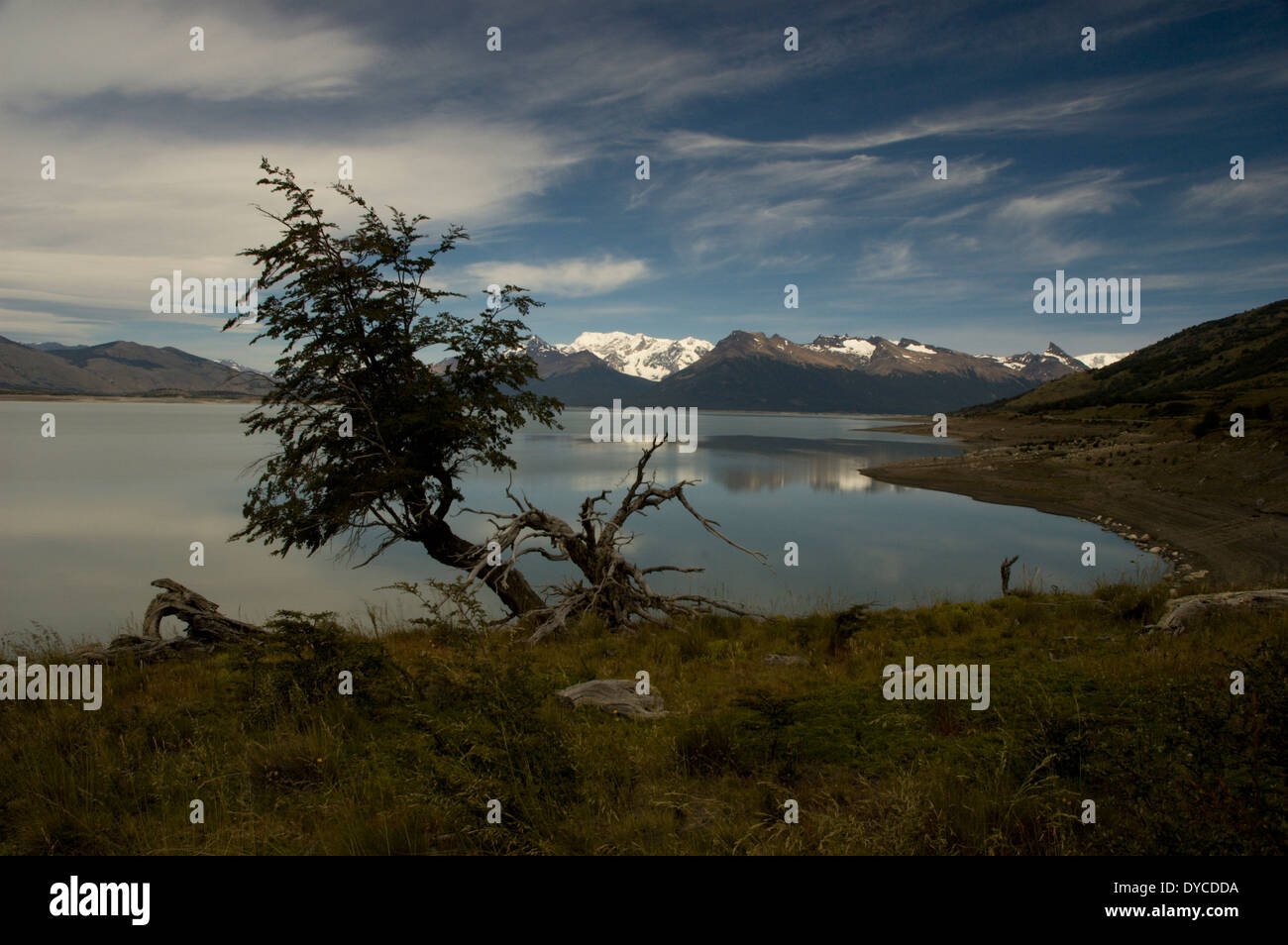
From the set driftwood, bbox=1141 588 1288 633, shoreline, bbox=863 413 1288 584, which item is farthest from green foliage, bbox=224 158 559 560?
shoreline, bbox=863 413 1288 584

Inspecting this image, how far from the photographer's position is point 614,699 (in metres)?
6.70

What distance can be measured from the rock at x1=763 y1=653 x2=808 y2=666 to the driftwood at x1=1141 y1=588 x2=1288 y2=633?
4.92 m

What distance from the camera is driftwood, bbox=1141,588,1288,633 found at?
8859mm

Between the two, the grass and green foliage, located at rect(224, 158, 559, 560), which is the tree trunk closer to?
green foliage, located at rect(224, 158, 559, 560)

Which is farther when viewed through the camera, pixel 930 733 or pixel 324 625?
pixel 324 625

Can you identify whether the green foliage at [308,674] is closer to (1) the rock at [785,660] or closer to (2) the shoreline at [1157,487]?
(1) the rock at [785,660]

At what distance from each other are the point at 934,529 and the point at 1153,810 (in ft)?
107

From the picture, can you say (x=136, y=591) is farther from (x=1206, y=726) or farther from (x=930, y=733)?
(x=1206, y=726)

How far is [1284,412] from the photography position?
131ft

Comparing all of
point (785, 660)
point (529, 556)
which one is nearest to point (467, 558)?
point (785, 660)

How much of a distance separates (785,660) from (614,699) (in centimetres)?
334
